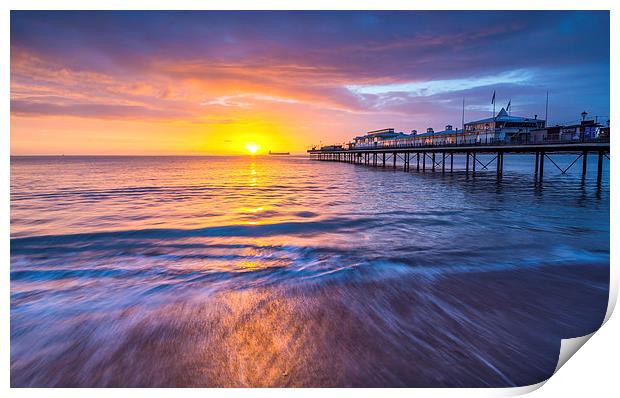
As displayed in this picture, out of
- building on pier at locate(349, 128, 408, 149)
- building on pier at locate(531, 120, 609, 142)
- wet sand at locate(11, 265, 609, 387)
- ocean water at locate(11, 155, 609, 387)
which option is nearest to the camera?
wet sand at locate(11, 265, 609, 387)

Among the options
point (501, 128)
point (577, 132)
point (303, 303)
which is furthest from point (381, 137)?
point (303, 303)

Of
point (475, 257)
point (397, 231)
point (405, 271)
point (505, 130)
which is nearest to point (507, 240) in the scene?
point (475, 257)

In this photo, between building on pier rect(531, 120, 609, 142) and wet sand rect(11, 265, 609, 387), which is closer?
wet sand rect(11, 265, 609, 387)

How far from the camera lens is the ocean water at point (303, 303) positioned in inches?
149

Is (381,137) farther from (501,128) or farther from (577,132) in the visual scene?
(577,132)

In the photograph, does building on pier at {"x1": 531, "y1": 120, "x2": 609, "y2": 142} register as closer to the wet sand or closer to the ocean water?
the ocean water

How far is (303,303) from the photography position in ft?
17.8

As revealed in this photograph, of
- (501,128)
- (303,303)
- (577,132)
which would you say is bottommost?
(303,303)

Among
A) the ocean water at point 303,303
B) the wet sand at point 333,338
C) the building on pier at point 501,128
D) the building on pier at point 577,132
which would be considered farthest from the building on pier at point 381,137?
the wet sand at point 333,338

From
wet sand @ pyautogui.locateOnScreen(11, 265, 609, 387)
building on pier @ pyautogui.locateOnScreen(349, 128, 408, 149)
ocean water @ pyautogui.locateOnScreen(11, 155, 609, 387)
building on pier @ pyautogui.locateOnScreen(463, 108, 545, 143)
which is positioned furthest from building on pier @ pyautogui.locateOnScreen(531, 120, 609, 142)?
building on pier @ pyautogui.locateOnScreen(349, 128, 408, 149)

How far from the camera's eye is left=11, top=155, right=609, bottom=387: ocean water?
3.79 metres

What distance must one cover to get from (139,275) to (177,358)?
12.6 ft
